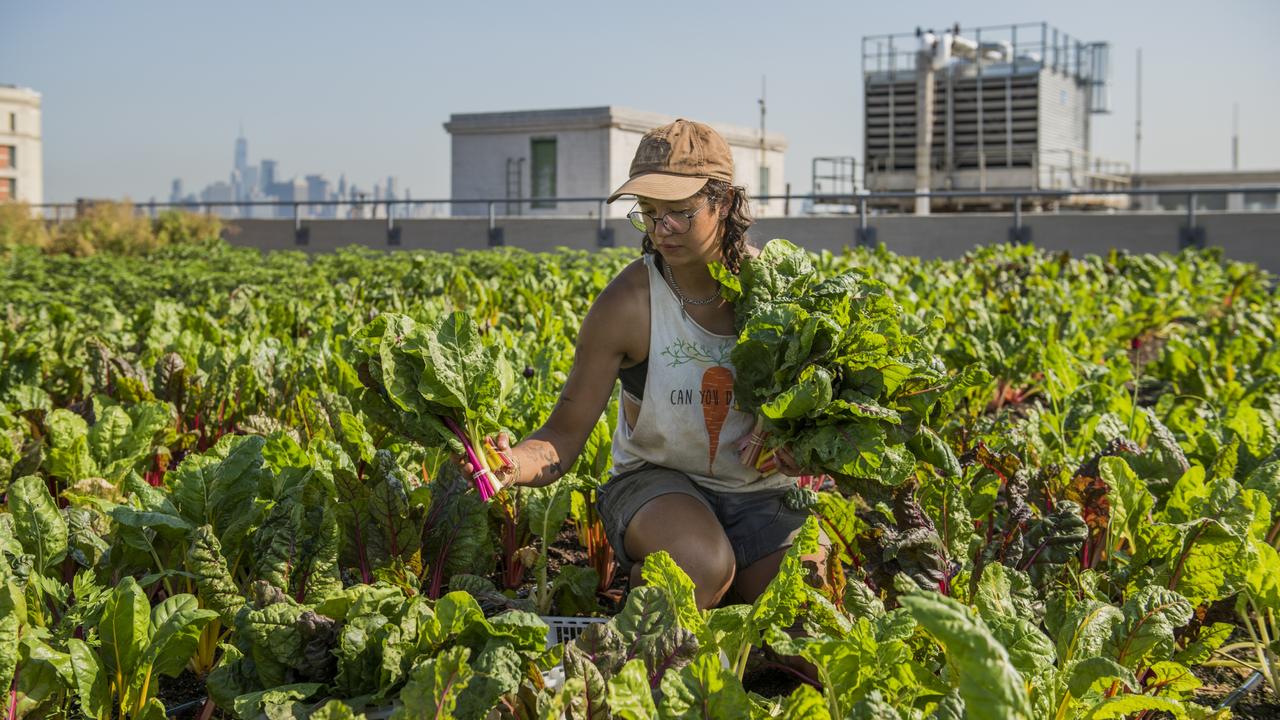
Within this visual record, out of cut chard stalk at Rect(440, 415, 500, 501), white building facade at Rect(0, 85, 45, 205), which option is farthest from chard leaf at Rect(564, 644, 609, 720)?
white building facade at Rect(0, 85, 45, 205)

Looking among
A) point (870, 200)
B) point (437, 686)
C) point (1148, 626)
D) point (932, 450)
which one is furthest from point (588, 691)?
point (870, 200)

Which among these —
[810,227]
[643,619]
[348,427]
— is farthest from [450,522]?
[810,227]

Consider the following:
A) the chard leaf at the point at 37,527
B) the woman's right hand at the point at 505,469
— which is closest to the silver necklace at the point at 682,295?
the woman's right hand at the point at 505,469

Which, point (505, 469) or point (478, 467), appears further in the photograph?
point (505, 469)

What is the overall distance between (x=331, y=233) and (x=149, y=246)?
4.21 m

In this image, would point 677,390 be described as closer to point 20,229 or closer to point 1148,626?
point 1148,626

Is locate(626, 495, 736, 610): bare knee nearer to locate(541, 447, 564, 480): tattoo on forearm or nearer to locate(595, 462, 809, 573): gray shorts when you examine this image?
locate(595, 462, 809, 573): gray shorts

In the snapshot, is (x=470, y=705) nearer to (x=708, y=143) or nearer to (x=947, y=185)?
(x=708, y=143)

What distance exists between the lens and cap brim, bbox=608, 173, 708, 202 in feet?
9.61

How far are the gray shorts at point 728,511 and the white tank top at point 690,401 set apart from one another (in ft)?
0.12

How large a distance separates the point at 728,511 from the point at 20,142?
305 feet

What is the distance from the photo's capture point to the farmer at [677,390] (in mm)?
3041

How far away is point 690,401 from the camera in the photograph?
3.19m

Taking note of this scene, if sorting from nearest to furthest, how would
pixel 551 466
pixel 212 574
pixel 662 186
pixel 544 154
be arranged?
pixel 212 574 → pixel 662 186 → pixel 551 466 → pixel 544 154
